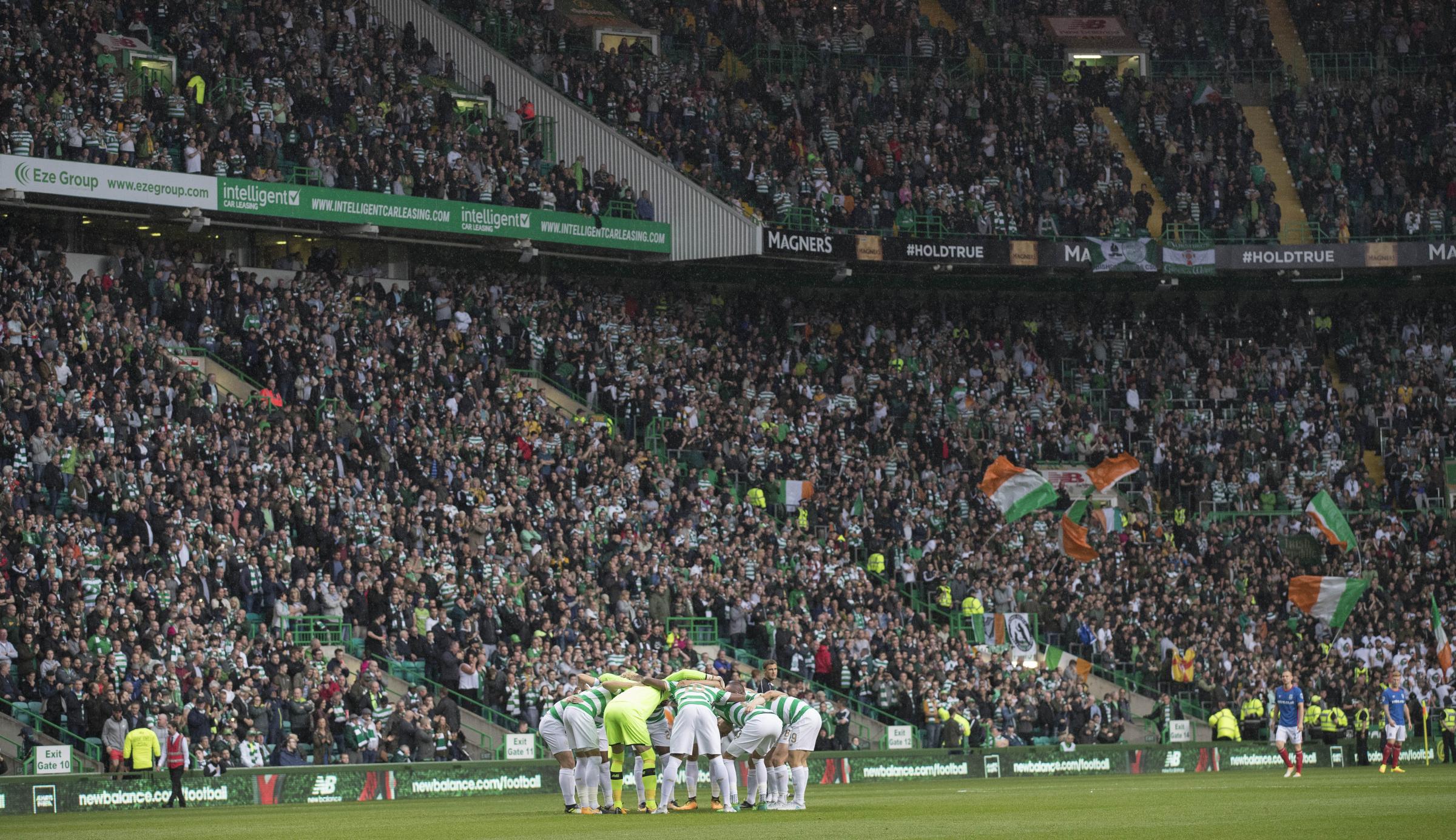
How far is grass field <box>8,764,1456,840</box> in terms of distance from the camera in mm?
19422

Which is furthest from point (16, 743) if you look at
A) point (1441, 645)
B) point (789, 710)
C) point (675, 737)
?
point (1441, 645)

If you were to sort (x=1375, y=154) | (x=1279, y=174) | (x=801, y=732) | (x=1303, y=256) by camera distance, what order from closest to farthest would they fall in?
(x=801, y=732) < (x=1303, y=256) < (x=1375, y=154) < (x=1279, y=174)

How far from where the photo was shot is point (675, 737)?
2352 centimetres

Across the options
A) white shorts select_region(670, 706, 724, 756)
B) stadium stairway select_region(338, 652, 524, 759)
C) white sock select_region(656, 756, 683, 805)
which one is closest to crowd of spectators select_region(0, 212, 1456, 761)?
stadium stairway select_region(338, 652, 524, 759)

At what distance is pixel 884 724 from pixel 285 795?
14024 mm

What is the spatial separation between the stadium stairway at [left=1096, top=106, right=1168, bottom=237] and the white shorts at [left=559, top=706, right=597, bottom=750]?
35.6m

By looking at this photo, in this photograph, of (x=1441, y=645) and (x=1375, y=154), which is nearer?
(x=1441, y=645)

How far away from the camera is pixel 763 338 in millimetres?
52406

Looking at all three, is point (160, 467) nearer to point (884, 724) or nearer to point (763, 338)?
point (884, 724)

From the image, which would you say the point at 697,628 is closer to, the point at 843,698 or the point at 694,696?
the point at 843,698

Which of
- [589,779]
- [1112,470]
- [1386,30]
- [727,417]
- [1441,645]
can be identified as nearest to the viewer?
[589,779]

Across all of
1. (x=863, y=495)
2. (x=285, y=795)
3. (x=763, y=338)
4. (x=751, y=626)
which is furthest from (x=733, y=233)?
(x=285, y=795)

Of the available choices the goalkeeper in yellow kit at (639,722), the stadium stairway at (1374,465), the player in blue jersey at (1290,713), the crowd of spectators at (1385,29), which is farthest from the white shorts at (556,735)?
the crowd of spectators at (1385,29)

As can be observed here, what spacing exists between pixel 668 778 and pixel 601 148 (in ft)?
95.1
